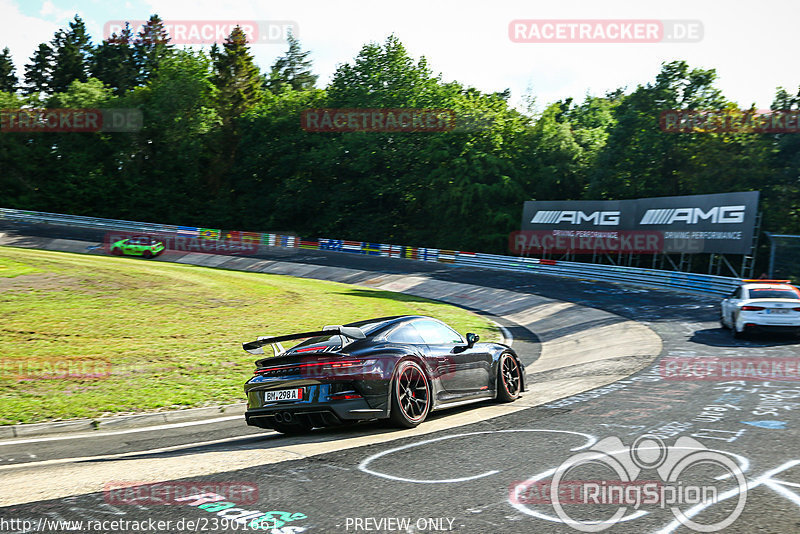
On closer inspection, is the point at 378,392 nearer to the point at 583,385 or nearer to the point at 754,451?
the point at 754,451

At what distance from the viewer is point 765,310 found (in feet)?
55.3

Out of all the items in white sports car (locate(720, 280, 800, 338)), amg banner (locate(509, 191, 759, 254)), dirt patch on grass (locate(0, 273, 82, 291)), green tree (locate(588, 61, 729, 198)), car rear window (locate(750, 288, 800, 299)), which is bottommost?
dirt patch on grass (locate(0, 273, 82, 291))

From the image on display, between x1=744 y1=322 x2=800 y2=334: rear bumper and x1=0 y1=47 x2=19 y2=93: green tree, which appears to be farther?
x1=0 y1=47 x2=19 y2=93: green tree

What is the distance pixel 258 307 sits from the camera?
2162 centimetres

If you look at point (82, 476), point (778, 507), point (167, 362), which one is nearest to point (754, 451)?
point (778, 507)

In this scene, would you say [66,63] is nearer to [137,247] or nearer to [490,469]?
[137,247]

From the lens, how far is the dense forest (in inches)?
2078

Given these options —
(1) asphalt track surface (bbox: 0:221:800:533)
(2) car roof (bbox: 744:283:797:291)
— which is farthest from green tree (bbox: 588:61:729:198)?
(1) asphalt track surface (bbox: 0:221:800:533)

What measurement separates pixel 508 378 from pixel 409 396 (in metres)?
2.59

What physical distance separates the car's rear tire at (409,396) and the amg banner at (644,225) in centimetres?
2633

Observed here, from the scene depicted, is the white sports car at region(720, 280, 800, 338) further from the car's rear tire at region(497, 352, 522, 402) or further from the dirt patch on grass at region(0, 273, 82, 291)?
the dirt patch on grass at region(0, 273, 82, 291)

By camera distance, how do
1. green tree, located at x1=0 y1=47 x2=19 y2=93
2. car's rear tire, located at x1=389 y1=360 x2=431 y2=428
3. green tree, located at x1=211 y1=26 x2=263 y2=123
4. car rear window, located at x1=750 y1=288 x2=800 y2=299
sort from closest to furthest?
1. car's rear tire, located at x1=389 y1=360 x2=431 y2=428
2. car rear window, located at x1=750 y1=288 x2=800 y2=299
3. green tree, located at x1=211 y1=26 x2=263 y2=123
4. green tree, located at x1=0 y1=47 x2=19 y2=93

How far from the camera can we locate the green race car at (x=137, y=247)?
42531 millimetres

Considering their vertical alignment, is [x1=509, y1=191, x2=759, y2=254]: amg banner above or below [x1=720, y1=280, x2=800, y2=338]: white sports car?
above
